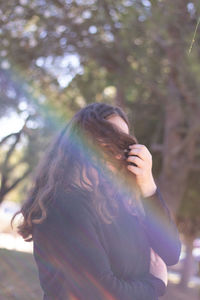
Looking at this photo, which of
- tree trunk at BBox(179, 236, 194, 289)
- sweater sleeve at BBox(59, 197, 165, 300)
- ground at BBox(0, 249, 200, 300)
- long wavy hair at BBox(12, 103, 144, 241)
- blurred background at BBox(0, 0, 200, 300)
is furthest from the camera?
tree trunk at BBox(179, 236, 194, 289)

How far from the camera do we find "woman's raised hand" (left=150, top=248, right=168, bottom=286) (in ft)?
4.84

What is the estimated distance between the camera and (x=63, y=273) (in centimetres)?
124

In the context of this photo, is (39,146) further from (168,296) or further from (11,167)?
(168,296)

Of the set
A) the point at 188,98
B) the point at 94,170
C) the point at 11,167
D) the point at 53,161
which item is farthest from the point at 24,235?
the point at 11,167

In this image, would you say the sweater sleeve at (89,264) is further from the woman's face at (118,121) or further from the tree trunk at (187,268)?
the tree trunk at (187,268)

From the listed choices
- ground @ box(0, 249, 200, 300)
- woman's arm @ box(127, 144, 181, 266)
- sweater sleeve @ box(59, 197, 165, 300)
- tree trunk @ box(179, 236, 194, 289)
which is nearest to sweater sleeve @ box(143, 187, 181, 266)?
woman's arm @ box(127, 144, 181, 266)

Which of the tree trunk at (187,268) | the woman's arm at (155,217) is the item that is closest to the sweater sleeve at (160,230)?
the woman's arm at (155,217)

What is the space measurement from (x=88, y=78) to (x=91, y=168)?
8.12 metres

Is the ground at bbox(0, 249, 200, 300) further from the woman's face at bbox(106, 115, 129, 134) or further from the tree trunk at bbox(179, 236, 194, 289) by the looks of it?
the tree trunk at bbox(179, 236, 194, 289)

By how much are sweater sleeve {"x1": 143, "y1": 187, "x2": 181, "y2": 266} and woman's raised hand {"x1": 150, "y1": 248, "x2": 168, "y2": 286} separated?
0.03 metres

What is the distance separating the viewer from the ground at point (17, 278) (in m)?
5.55

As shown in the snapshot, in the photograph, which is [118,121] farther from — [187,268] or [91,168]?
[187,268]

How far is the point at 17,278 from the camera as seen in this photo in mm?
6438

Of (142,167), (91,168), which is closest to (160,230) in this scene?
(142,167)
